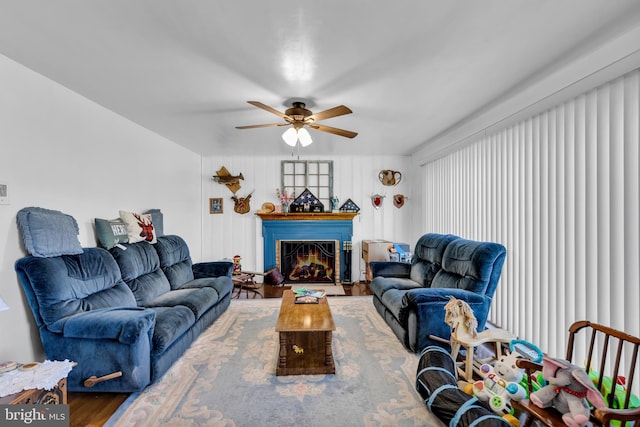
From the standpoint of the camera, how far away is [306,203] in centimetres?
550

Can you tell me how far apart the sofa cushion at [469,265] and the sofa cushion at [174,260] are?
306 centimetres

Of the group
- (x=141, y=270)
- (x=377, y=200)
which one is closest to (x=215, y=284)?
(x=141, y=270)

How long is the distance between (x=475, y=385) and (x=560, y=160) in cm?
198

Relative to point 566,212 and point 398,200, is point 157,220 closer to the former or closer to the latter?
point 398,200

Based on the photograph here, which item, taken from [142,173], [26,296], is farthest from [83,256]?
[142,173]

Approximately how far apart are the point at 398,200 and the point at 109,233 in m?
4.59

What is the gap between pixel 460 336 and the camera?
87.5 inches

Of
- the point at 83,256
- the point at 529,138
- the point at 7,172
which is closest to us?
the point at 7,172

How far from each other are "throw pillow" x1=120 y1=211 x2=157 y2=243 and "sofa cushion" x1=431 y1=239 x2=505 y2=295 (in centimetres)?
338

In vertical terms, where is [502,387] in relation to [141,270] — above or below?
below

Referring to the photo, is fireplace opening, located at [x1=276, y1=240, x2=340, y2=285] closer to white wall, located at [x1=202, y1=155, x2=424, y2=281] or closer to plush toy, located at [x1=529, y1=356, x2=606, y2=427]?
white wall, located at [x1=202, y1=155, x2=424, y2=281]

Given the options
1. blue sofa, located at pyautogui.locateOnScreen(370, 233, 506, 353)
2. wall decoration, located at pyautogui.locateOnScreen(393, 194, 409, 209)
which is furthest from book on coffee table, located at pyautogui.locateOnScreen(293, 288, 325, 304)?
wall decoration, located at pyautogui.locateOnScreen(393, 194, 409, 209)

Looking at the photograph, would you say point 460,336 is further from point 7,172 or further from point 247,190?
point 247,190

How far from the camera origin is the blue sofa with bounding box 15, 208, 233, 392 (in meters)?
2.05
